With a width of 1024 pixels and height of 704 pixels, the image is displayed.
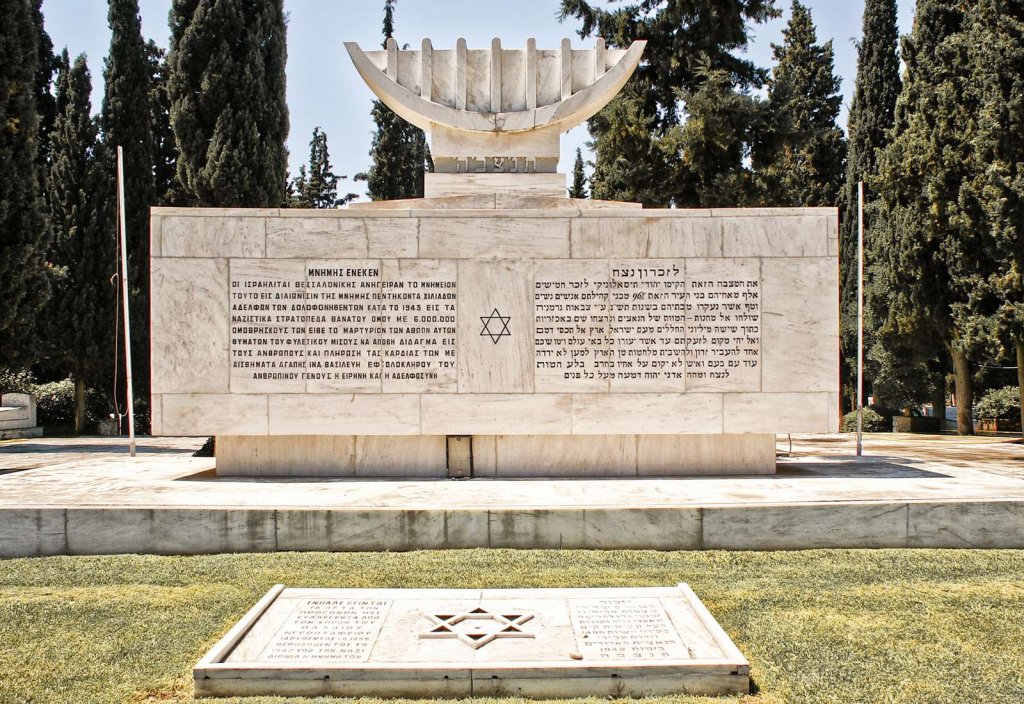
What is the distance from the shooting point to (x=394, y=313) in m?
8.53

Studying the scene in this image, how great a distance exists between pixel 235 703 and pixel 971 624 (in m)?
4.49

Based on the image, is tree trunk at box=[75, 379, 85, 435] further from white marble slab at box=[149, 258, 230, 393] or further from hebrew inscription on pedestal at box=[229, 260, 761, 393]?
hebrew inscription on pedestal at box=[229, 260, 761, 393]

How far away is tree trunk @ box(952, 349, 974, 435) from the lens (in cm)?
1972

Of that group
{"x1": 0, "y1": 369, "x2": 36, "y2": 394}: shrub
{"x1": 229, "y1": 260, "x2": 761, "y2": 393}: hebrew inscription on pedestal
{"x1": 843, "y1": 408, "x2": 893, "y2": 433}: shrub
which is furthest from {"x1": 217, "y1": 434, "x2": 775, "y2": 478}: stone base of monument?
{"x1": 0, "y1": 369, "x2": 36, "y2": 394}: shrub

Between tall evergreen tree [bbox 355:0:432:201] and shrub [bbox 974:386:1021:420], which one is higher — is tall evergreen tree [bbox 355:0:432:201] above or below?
above

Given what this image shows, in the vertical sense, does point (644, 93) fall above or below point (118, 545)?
above

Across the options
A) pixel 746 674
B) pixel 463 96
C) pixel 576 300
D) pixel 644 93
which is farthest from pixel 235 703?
pixel 644 93

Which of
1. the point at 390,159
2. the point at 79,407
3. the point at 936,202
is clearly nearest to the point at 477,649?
the point at 936,202

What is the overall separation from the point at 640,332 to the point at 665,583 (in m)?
3.36

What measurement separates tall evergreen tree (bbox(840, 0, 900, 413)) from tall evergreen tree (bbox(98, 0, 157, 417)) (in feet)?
67.3

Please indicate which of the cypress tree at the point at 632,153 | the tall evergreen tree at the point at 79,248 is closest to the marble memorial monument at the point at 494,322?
the cypress tree at the point at 632,153

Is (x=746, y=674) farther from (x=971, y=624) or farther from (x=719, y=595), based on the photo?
(x=971, y=624)

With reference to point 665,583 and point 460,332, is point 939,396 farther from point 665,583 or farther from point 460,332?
point 665,583

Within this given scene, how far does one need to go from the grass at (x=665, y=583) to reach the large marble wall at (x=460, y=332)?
2288mm
